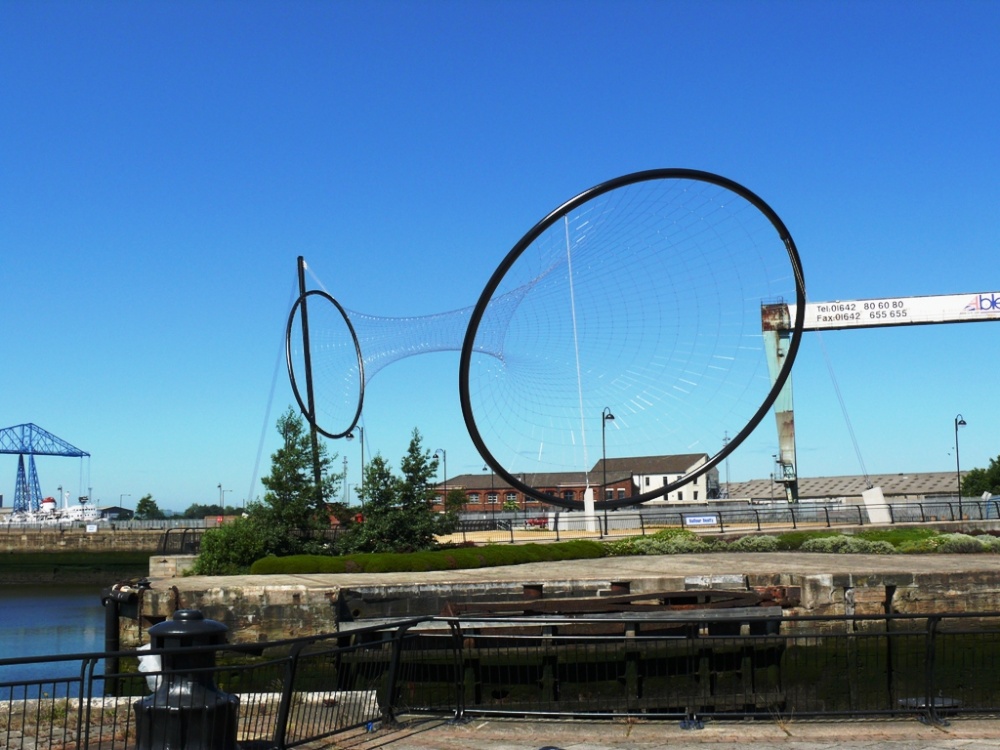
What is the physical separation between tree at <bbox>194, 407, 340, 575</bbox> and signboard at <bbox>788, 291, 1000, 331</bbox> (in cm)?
3778

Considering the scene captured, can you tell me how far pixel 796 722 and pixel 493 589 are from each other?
57.1 ft

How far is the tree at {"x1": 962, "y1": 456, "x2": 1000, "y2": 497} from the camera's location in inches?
5017

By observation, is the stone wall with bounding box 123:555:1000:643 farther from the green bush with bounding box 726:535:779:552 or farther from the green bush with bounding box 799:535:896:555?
the green bush with bounding box 726:535:779:552

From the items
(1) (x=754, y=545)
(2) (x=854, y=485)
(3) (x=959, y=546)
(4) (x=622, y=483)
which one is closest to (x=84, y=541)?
(1) (x=754, y=545)

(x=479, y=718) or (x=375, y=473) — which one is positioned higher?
(x=375, y=473)

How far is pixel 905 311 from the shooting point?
2569 inches

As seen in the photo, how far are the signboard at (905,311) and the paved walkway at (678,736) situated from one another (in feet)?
187

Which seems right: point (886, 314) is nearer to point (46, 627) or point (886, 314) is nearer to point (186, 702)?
point (46, 627)

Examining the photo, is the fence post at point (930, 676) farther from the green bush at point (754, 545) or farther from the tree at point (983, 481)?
the tree at point (983, 481)

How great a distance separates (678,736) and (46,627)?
111ft

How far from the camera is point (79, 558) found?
2980 inches

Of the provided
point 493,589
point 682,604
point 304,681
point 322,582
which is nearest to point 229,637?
point 322,582

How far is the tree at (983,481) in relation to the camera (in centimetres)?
12744

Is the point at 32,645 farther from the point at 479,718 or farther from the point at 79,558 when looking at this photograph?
the point at 79,558
